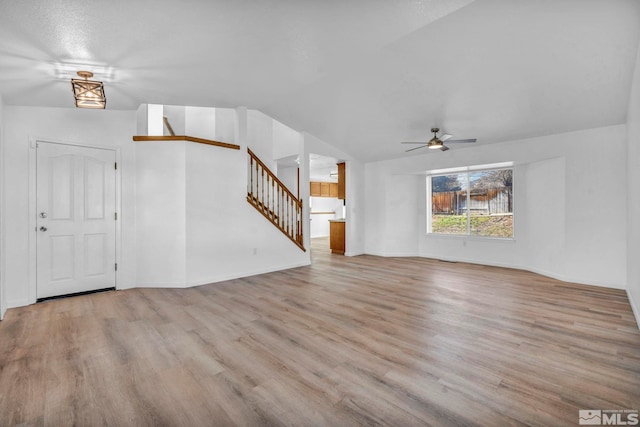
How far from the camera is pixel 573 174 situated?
4.45 m

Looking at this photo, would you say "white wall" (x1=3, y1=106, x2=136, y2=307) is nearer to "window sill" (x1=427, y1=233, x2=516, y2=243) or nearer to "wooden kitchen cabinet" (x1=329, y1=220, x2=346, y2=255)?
"wooden kitchen cabinet" (x1=329, y1=220, x2=346, y2=255)

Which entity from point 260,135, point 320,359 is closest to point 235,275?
point 320,359

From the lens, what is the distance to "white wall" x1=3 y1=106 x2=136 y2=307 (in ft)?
11.3

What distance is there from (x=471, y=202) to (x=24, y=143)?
25.8 feet

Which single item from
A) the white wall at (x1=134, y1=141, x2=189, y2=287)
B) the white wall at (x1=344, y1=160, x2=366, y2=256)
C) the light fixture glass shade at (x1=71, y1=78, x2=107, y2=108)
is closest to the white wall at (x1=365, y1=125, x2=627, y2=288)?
the white wall at (x1=344, y1=160, x2=366, y2=256)

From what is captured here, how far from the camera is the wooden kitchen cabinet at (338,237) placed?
7.39m

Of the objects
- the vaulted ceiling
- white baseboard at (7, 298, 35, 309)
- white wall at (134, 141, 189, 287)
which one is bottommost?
white baseboard at (7, 298, 35, 309)

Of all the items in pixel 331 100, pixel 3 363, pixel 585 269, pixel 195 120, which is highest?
pixel 195 120

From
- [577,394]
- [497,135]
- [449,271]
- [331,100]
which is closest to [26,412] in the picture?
[577,394]

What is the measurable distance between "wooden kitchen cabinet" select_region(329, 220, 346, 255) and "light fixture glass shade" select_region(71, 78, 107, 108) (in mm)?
5544

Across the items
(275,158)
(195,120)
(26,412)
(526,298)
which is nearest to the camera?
(26,412)

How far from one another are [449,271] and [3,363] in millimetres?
5844

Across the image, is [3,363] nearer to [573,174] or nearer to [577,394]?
[577,394]

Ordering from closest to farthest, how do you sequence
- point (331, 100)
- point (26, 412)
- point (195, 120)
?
point (26, 412), point (331, 100), point (195, 120)
